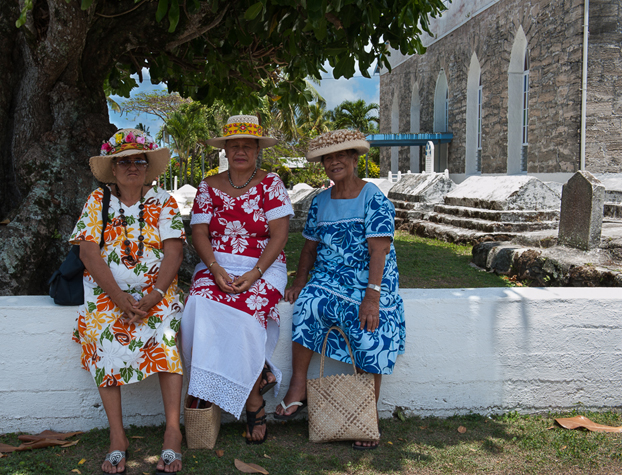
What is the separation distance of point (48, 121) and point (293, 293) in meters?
2.69

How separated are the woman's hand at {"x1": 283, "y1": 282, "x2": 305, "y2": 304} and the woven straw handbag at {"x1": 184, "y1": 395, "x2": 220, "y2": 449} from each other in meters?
0.73

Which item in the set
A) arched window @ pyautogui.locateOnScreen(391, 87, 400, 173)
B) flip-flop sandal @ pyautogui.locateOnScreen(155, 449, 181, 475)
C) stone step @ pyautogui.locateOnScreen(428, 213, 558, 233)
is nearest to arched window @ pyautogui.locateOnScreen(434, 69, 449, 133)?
arched window @ pyautogui.locateOnScreen(391, 87, 400, 173)

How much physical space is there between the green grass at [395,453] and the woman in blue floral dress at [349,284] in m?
0.15

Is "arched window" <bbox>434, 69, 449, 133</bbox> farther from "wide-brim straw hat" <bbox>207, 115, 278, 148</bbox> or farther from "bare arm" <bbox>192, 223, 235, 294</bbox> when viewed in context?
"bare arm" <bbox>192, 223, 235, 294</bbox>

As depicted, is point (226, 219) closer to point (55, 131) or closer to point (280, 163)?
point (55, 131)

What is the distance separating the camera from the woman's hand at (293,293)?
10.4 feet

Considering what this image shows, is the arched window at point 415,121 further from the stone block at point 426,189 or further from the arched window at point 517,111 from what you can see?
the stone block at point 426,189

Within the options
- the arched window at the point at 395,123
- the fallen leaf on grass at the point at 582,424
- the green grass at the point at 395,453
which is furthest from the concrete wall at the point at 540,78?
the green grass at the point at 395,453

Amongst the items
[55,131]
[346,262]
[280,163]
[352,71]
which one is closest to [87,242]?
[346,262]

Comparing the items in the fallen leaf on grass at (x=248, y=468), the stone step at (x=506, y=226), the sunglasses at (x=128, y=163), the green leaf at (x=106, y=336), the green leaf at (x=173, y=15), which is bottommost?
the fallen leaf on grass at (x=248, y=468)

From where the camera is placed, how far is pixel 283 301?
10.3 ft

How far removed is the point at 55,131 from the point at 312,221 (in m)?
2.45

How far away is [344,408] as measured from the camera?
2807 millimetres

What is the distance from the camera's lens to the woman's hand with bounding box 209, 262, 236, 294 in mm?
2924
